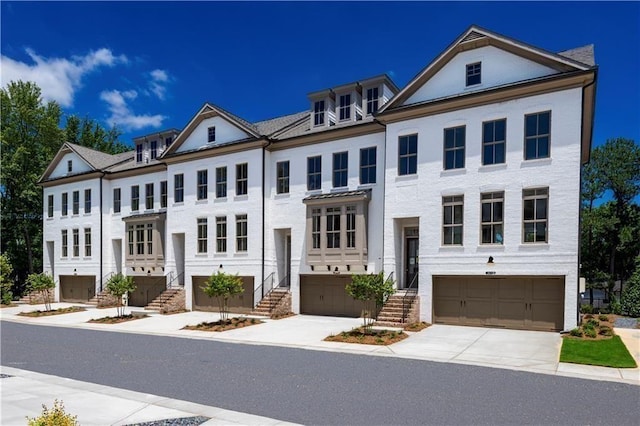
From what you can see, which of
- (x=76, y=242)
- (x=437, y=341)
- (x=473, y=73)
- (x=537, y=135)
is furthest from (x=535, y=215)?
(x=76, y=242)

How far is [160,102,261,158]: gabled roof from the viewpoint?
83.2ft

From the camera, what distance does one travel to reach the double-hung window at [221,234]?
2594cm

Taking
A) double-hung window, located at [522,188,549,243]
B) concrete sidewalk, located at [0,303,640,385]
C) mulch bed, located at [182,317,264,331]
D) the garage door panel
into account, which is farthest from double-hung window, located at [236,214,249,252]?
double-hung window, located at [522,188,549,243]

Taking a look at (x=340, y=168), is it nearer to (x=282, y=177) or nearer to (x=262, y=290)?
(x=282, y=177)

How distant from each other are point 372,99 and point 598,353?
1546cm

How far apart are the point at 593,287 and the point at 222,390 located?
1447 inches

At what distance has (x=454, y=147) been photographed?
18.9 m

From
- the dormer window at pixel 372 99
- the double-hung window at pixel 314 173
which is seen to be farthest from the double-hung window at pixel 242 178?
the dormer window at pixel 372 99

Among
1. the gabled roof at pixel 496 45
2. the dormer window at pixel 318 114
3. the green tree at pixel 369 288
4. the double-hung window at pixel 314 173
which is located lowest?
the green tree at pixel 369 288

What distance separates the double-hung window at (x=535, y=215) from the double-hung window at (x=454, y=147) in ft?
9.68

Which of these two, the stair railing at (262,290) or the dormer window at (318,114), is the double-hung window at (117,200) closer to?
the stair railing at (262,290)

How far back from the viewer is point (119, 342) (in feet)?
53.2

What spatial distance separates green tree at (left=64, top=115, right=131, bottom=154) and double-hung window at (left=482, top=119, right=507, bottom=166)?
43159 mm

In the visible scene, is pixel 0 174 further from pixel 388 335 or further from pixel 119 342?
pixel 388 335
